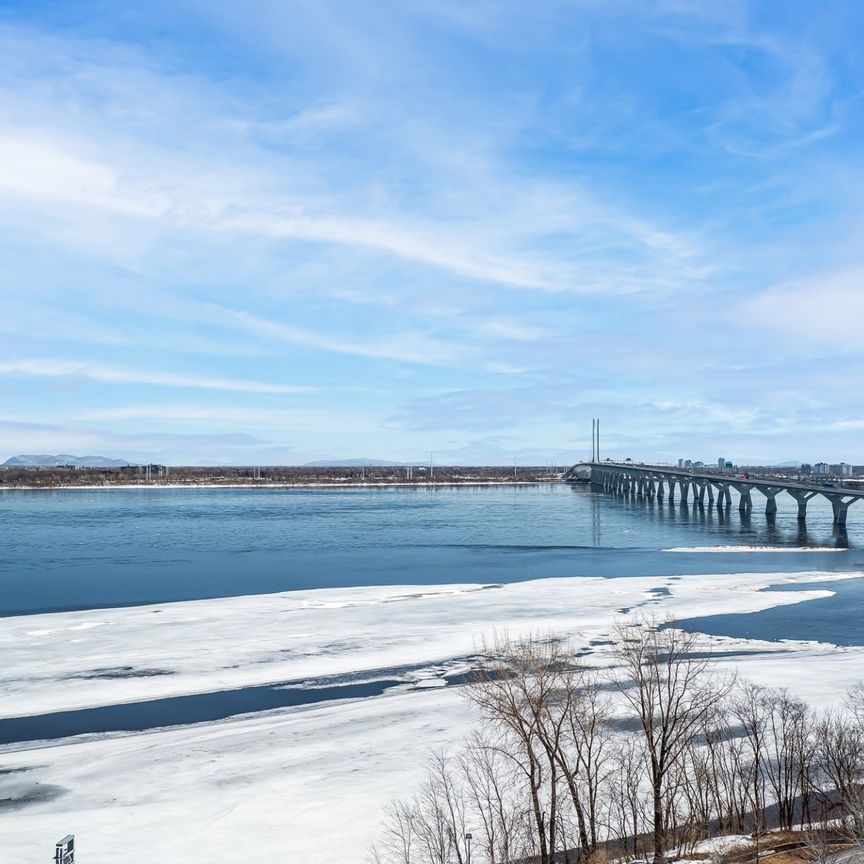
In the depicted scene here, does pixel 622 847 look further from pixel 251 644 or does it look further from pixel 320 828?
pixel 251 644

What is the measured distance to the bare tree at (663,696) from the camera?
15992mm

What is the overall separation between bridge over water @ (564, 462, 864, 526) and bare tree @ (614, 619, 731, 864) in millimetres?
56811

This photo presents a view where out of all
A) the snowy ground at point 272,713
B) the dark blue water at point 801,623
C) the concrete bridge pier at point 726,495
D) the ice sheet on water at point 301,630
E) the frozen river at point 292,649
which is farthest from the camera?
the concrete bridge pier at point 726,495

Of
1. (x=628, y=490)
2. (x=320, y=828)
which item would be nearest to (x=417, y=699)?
(x=320, y=828)

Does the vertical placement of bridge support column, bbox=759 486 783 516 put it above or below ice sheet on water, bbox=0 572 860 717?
above

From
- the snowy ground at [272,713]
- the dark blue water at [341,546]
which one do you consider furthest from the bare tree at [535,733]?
the dark blue water at [341,546]

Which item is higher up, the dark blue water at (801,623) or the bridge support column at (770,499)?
the bridge support column at (770,499)

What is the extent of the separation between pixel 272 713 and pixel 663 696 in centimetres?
1156

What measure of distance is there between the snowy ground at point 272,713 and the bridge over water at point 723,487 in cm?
4224

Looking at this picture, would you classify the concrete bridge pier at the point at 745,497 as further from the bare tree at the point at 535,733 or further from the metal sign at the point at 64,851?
the metal sign at the point at 64,851

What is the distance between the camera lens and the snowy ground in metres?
16.4

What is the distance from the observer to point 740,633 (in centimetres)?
3400

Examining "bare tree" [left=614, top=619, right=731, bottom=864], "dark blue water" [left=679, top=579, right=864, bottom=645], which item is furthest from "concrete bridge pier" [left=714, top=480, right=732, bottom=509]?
"bare tree" [left=614, top=619, right=731, bottom=864]

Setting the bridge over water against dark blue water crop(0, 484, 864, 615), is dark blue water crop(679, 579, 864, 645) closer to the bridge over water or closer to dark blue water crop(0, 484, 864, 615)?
dark blue water crop(0, 484, 864, 615)
